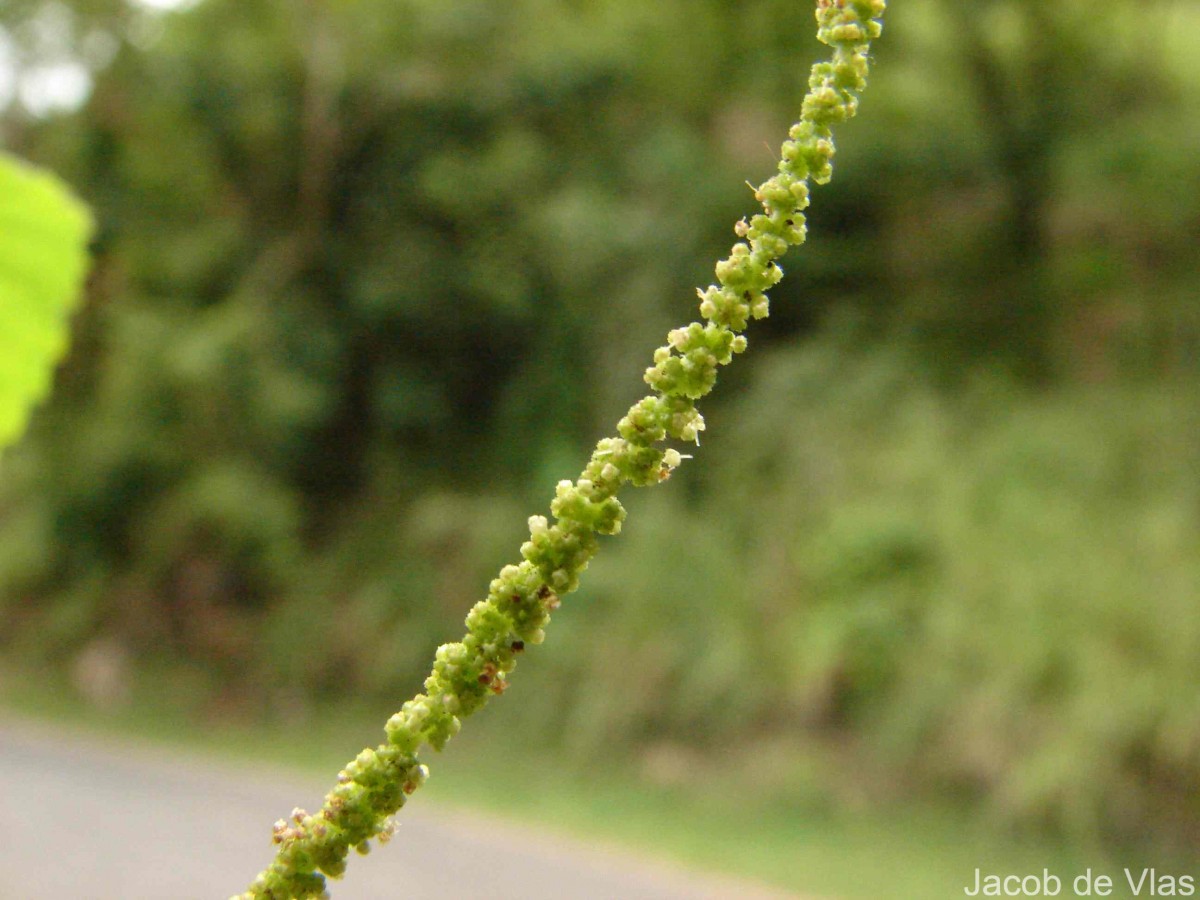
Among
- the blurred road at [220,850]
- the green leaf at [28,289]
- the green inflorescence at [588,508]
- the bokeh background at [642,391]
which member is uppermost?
the bokeh background at [642,391]

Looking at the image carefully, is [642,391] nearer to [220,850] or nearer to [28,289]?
[220,850]

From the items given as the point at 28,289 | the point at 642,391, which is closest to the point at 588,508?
the point at 28,289

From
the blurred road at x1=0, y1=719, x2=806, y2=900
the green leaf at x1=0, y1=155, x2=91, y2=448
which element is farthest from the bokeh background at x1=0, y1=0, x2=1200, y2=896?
the green leaf at x1=0, y1=155, x2=91, y2=448

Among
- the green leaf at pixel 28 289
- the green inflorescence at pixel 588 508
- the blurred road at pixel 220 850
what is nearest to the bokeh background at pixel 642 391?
the blurred road at pixel 220 850

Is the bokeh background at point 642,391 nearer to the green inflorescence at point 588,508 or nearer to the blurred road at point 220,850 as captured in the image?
the blurred road at point 220,850

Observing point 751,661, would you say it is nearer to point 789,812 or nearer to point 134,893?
point 789,812

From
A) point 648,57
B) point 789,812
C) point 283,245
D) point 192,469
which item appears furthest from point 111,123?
point 789,812
